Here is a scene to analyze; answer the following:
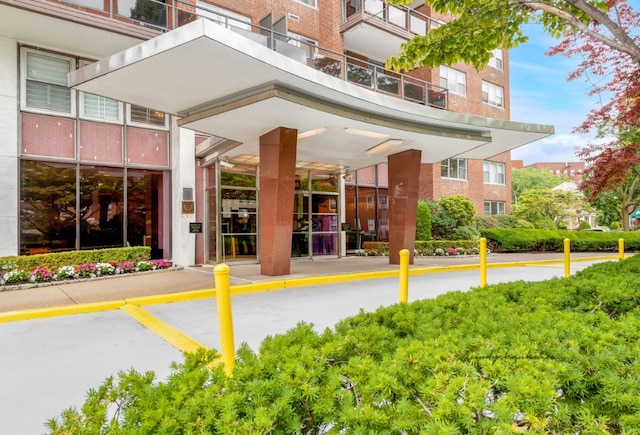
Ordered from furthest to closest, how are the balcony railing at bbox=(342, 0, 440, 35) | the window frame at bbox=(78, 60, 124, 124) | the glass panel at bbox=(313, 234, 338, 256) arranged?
the balcony railing at bbox=(342, 0, 440, 35)
the glass panel at bbox=(313, 234, 338, 256)
the window frame at bbox=(78, 60, 124, 124)

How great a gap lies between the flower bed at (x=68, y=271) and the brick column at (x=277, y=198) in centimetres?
443

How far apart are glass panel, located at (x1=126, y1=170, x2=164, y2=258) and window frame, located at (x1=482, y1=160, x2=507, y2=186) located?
74.9ft

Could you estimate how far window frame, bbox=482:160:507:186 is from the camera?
29.7 meters

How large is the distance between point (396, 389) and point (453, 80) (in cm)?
2808

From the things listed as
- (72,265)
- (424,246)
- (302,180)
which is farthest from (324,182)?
(72,265)

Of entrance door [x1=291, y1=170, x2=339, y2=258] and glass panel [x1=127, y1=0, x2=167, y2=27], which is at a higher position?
glass panel [x1=127, y1=0, x2=167, y2=27]

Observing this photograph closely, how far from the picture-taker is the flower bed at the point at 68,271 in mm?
10484

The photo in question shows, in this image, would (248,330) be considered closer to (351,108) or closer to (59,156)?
(351,108)

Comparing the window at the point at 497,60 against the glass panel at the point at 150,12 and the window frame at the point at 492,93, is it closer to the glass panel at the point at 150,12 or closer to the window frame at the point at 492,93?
the window frame at the point at 492,93

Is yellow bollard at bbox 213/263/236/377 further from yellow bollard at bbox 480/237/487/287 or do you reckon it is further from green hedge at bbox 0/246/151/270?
green hedge at bbox 0/246/151/270

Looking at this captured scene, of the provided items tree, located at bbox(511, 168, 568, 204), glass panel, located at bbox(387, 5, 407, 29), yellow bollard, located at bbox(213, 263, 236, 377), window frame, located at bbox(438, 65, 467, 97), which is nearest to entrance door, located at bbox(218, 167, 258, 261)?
glass panel, located at bbox(387, 5, 407, 29)

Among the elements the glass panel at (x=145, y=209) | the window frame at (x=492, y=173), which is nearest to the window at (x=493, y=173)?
the window frame at (x=492, y=173)

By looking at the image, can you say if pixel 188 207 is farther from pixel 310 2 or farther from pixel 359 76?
pixel 310 2

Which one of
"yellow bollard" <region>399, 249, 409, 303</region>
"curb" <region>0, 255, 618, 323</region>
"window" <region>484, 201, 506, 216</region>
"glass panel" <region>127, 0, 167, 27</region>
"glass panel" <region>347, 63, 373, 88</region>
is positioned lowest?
"curb" <region>0, 255, 618, 323</region>
